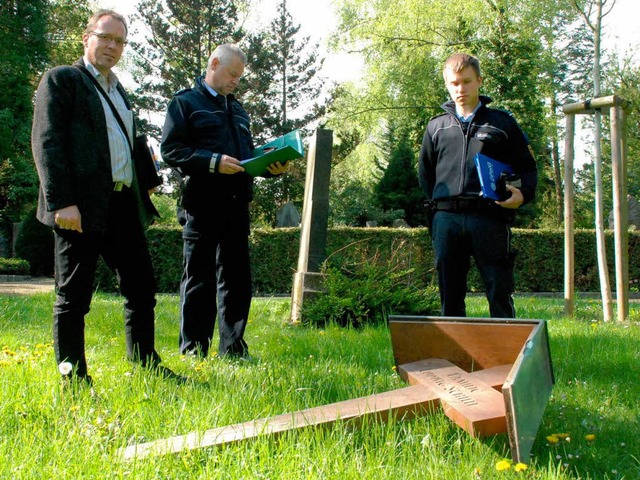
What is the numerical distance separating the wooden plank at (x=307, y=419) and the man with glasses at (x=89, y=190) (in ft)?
2.63

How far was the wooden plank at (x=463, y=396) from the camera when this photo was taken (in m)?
2.11

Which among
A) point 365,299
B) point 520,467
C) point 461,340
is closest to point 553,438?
point 520,467

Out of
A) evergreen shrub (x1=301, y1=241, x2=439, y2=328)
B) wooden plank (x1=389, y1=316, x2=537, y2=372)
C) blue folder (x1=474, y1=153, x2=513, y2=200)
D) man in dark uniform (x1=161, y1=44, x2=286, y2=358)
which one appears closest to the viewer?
wooden plank (x1=389, y1=316, x2=537, y2=372)

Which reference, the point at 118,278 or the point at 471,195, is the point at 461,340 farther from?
the point at 118,278

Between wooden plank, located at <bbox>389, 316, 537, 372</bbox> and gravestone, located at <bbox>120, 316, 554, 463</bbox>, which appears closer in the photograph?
gravestone, located at <bbox>120, 316, 554, 463</bbox>

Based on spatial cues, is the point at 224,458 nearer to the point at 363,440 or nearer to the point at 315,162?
the point at 363,440

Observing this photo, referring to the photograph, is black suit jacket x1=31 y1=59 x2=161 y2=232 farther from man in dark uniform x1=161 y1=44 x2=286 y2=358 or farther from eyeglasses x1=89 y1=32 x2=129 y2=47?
man in dark uniform x1=161 y1=44 x2=286 y2=358

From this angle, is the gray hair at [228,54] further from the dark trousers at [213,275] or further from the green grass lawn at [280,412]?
the green grass lawn at [280,412]

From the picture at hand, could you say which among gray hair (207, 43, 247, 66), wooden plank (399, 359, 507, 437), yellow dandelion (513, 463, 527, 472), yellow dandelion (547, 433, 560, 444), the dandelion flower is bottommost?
yellow dandelion (547, 433, 560, 444)

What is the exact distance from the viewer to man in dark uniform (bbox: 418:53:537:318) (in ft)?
12.1

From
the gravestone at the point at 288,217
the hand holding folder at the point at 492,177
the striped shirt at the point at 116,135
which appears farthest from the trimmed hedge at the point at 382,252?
the striped shirt at the point at 116,135

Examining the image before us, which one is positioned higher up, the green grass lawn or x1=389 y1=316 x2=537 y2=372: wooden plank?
x1=389 y1=316 x2=537 y2=372: wooden plank

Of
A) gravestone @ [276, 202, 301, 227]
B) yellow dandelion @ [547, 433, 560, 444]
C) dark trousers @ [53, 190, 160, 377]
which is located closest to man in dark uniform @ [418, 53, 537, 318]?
yellow dandelion @ [547, 433, 560, 444]

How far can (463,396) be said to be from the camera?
2.38 meters
